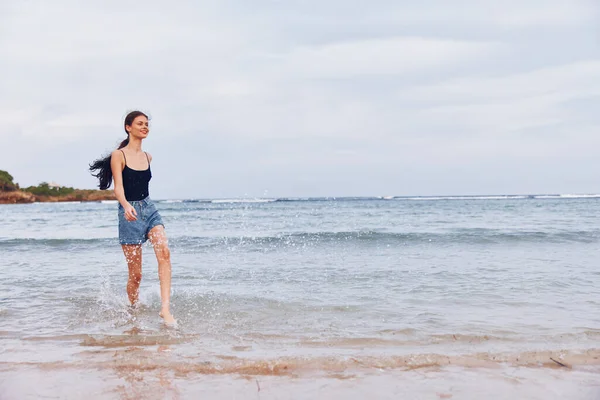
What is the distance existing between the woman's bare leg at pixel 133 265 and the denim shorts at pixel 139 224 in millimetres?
108

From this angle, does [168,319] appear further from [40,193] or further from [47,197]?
[40,193]

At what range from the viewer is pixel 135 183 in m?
5.41

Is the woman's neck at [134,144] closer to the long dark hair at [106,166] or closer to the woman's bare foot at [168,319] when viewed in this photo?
the long dark hair at [106,166]

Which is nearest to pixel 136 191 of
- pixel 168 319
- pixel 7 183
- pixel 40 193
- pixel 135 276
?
pixel 135 276

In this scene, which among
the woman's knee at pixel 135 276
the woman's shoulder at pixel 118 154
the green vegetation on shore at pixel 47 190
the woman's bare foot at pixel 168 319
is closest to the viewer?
the woman's bare foot at pixel 168 319

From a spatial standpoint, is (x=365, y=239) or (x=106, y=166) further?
(x=365, y=239)

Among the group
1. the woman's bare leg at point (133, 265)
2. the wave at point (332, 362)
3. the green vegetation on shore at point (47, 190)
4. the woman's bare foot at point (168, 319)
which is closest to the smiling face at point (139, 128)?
the woman's bare leg at point (133, 265)

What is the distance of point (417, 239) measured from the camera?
14.9 meters

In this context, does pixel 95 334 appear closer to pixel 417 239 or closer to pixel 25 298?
pixel 25 298

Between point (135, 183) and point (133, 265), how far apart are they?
3.08ft

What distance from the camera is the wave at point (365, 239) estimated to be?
1401 centimetres

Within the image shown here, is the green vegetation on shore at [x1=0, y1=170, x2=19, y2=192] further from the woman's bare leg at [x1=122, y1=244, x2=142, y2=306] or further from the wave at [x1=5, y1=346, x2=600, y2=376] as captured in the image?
the wave at [x1=5, y1=346, x2=600, y2=376]

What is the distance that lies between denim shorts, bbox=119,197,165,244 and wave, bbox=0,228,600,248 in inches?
307

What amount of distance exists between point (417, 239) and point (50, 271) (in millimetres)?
9604
